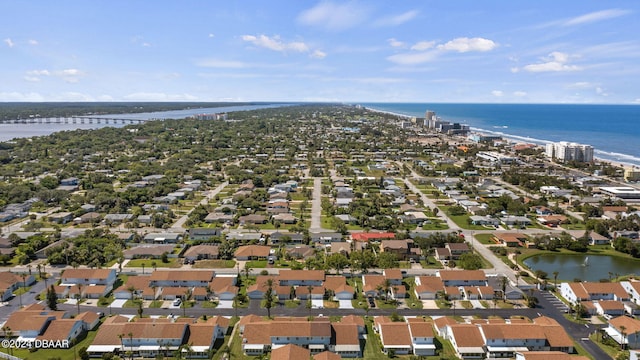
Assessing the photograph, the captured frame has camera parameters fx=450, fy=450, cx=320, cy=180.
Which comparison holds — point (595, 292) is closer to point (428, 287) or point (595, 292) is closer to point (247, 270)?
point (428, 287)

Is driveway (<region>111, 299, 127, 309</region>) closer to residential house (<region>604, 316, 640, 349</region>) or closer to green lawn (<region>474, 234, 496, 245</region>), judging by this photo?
residential house (<region>604, 316, 640, 349</region>)

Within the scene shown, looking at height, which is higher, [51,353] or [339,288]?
[339,288]

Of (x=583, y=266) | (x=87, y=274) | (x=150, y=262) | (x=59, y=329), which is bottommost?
(x=583, y=266)

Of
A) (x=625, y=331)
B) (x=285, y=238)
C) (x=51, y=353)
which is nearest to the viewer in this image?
(x=51, y=353)

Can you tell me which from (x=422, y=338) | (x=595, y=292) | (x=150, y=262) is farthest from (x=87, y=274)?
(x=595, y=292)

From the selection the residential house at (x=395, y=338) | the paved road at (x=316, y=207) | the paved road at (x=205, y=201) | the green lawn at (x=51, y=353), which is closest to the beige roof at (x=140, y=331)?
the green lawn at (x=51, y=353)

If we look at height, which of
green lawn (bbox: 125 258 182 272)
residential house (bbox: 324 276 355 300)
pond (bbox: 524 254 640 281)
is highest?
residential house (bbox: 324 276 355 300)

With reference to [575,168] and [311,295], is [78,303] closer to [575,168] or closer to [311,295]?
[311,295]

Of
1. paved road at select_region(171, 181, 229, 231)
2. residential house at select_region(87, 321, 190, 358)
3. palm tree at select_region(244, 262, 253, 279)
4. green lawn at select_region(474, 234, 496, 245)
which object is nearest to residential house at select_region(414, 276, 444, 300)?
palm tree at select_region(244, 262, 253, 279)
